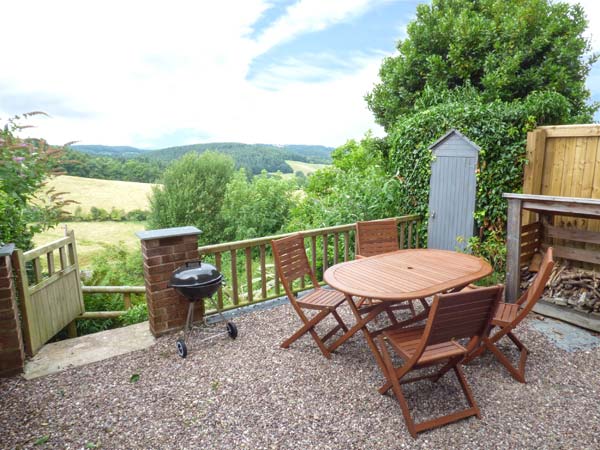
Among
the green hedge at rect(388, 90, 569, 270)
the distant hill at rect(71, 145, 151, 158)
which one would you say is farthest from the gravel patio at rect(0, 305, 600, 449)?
the distant hill at rect(71, 145, 151, 158)

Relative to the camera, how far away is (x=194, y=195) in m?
19.9

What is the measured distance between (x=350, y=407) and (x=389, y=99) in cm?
745

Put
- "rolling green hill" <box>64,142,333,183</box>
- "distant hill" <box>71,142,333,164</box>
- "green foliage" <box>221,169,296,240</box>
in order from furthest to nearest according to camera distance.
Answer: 1. "distant hill" <box>71,142,333,164</box>
2. "green foliage" <box>221,169,296,240</box>
3. "rolling green hill" <box>64,142,333,183</box>

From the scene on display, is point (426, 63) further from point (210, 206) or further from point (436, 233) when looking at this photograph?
point (210, 206)

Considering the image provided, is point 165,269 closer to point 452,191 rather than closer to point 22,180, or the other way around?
point 22,180

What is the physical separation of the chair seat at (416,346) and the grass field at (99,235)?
1293 centimetres

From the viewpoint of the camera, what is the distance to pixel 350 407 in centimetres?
252

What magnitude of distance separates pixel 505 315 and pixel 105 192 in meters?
19.4

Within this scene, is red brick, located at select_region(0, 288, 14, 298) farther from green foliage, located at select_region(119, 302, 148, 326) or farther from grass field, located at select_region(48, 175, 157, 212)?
grass field, located at select_region(48, 175, 157, 212)

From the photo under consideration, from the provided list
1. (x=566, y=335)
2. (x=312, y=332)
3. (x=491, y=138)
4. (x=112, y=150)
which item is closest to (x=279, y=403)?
(x=312, y=332)

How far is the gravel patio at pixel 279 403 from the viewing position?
225cm

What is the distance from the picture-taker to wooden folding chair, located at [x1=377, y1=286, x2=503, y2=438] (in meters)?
2.11

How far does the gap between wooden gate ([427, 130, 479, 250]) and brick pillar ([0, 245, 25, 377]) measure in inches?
199

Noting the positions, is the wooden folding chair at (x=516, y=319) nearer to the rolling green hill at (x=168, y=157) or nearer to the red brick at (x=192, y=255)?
the red brick at (x=192, y=255)
